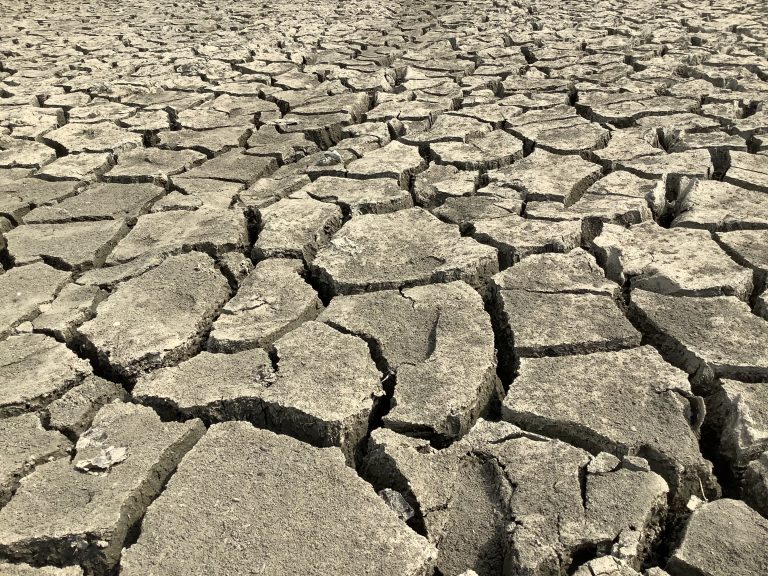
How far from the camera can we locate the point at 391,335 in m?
1.87

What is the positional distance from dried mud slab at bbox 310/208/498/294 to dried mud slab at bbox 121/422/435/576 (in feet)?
2.58

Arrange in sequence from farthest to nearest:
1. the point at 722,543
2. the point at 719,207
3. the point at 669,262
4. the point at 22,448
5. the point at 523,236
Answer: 1. the point at 719,207
2. the point at 523,236
3. the point at 669,262
4. the point at 22,448
5. the point at 722,543

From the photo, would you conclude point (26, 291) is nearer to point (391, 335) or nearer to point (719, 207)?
point (391, 335)

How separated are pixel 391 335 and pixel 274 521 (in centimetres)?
69

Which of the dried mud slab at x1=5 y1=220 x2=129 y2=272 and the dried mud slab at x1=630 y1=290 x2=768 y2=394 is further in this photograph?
the dried mud slab at x1=5 y1=220 x2=129 y2=272

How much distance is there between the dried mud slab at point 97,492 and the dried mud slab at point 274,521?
2.3 inches

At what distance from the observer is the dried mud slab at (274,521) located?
4.07ft

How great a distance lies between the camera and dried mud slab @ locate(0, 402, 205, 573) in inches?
50.9

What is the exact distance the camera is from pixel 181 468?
1.45 m

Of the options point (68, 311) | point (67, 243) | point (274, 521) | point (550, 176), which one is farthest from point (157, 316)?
point (550, 176)

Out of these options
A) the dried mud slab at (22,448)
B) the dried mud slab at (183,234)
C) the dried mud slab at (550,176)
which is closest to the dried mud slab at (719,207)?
the dried mud slab at (550,176)

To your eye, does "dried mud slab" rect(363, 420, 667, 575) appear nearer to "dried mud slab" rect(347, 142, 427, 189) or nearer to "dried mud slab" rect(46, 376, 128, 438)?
"dried mud slab" rect(46, 376, 128, 438)

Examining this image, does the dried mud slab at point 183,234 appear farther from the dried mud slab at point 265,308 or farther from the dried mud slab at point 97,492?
the dried mud slab at point 97,492

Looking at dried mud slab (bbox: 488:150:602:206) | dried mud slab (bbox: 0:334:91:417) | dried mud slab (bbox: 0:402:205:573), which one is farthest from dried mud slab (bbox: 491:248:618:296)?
dried mud slab (bbox: 0:334:91:417)
